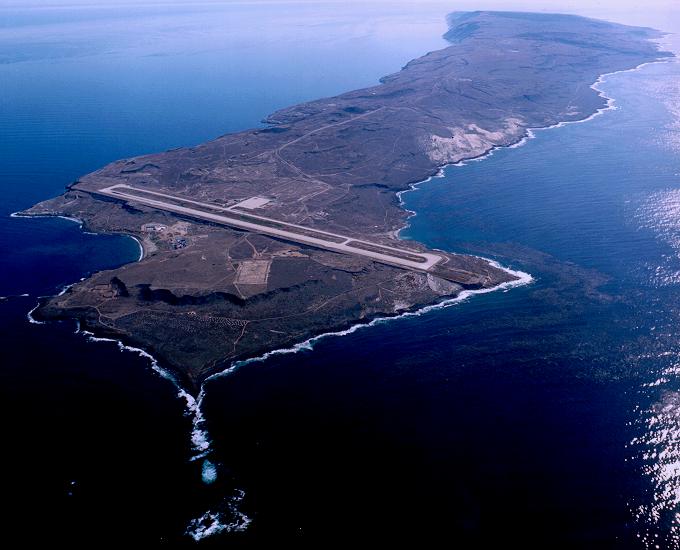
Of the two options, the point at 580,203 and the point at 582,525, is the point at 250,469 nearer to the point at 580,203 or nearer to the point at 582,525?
the point at 582,525

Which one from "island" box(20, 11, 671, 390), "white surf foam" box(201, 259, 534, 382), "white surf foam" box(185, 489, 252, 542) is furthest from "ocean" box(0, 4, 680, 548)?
"island" box(20, 11, 671, 390)

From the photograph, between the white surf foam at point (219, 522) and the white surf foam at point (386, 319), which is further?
the white surf foam at point (386, 319)

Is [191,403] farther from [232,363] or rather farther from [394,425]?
[394,425]

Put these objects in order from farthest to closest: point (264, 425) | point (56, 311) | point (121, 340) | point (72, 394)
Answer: point (56, 311) < point (121, 340) < point (72, 394) < point (264, 425)

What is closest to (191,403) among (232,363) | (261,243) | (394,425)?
(232,363)

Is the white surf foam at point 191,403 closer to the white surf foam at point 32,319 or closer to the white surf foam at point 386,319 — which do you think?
the white surf foam at point 386,319

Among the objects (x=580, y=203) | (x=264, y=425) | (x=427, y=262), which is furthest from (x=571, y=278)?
(x=264, y=425)

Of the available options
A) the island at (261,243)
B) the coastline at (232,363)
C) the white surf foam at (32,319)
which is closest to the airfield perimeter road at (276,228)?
the island at (261,243)
